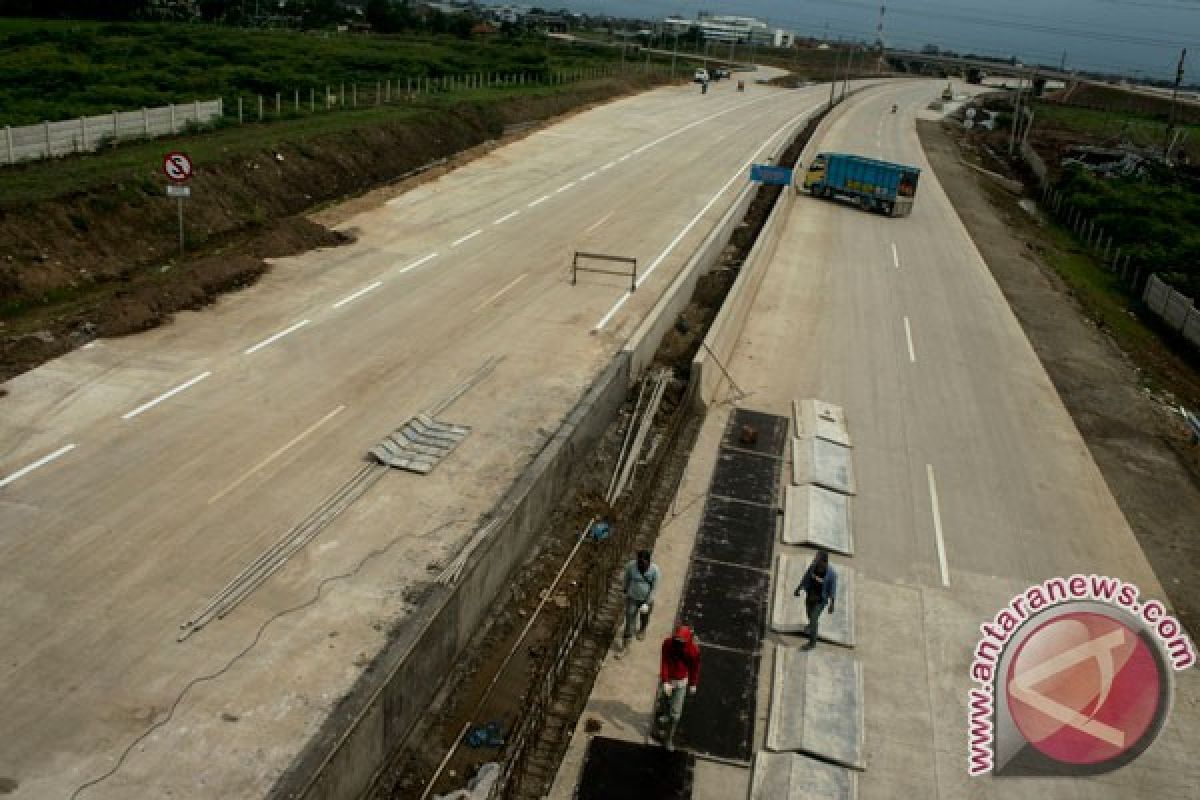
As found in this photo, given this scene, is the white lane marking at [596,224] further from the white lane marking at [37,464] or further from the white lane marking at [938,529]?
the white lane marking at [37,464]

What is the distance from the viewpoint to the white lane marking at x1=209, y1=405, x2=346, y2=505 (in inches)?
578

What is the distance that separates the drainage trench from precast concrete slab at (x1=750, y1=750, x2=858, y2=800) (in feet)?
7.18

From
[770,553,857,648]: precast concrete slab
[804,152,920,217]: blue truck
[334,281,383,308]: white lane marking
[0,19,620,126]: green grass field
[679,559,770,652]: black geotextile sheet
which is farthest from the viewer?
[804,152,920,217]: blue truck

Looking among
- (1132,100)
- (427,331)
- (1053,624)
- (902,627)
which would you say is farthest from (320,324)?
(1132,100)

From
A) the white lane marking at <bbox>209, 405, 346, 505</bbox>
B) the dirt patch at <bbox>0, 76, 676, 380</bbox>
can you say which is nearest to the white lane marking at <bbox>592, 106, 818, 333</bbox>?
the white lane marking at <bbox>209, 405, 346, 505</bbox>

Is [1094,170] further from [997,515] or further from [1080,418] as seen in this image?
[997,515]

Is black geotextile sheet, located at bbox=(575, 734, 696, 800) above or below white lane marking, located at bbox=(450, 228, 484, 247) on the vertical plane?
below

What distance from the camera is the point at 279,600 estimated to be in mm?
12367

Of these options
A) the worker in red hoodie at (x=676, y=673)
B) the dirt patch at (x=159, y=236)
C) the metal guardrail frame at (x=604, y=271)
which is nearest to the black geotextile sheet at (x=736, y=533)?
the worker in red hoodie at (x=676, y=673)

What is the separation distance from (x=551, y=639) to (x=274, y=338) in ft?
33.6

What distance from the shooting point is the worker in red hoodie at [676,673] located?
1105 centimetres

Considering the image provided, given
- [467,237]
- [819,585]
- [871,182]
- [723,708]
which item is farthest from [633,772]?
[871,182]

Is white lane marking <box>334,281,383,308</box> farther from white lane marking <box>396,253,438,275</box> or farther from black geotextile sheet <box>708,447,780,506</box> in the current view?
black geotextile sheet <box>708,447,780,506</box>

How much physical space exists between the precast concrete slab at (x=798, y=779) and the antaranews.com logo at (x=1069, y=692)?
1.67 meters
